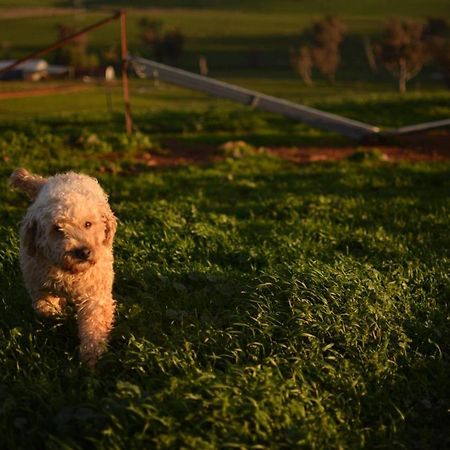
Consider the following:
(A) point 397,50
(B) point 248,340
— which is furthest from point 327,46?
(B) point 248,340

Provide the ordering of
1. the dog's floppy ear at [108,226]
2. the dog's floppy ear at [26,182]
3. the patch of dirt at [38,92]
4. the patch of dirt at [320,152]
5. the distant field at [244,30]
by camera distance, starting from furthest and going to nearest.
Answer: the distant field at [244,30] < the patch of dirt at [38,92] < the patch of dirt at [320,152] < the dog's floppy ear at [26,182] < the dog's floppy ear at [108,226]

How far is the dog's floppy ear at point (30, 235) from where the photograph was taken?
5.19m

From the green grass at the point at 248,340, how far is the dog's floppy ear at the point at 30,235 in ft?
2.08

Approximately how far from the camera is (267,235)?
7840mm

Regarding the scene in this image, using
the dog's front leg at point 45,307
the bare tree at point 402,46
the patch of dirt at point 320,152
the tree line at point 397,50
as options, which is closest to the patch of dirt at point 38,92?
the patch of dirt at point 320,152

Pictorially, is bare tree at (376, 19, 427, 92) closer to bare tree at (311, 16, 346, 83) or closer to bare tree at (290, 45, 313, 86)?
bare tree at (311, 16, 346, 83)

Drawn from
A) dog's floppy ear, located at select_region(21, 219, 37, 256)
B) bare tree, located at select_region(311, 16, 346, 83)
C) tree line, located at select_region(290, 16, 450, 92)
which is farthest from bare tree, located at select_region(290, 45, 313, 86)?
dog's floppy ear, located at select_region(21, 219, 37, 256)

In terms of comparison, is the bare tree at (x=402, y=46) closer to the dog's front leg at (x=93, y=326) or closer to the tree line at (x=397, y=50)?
the tree line at (x=397, y=50)

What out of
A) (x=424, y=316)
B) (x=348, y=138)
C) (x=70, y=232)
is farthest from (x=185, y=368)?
(x=348, y=138)

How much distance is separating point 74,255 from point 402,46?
70976mm

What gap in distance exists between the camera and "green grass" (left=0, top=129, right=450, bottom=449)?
3904 mm

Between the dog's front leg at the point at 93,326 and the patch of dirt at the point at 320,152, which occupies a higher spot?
the dog's front leg at the point at 93,326

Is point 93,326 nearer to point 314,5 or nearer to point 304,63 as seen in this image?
point 304,63

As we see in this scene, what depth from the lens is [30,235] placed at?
5.22 meters
